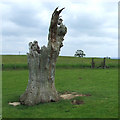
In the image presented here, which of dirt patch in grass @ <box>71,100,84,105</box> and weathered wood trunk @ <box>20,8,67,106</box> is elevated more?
weathered wood trunk @ <box>20,8,67,106</box>

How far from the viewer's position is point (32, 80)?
11.1 meters

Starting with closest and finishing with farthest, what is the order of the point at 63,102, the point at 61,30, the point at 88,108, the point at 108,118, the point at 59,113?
the point at 108,118, the point at 59,113, the point at 88,108, the point at 63,102, the point at 61,30

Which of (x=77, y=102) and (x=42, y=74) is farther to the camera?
(x=42, y=74)

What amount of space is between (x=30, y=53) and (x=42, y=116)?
12.9 ft

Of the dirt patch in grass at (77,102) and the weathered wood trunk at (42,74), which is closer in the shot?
the dirt patch in grass at (77,102)

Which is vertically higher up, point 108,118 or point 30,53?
point 30,53

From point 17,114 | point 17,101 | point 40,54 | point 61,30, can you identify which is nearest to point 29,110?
point 17,114

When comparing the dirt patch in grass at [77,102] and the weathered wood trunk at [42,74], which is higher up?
the weathered wood trunk at [42,74]

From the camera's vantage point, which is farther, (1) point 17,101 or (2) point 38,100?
(1) point 17,101

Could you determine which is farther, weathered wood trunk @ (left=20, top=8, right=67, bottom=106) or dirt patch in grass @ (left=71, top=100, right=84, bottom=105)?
weathered wood trunk @ (left=20, top=8, right=67, bottom=106)

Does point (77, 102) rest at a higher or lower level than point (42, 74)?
lower

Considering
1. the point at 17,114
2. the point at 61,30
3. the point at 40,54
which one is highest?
the point at 61,30

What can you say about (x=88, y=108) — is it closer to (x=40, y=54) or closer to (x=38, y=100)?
(x=38, y=100)

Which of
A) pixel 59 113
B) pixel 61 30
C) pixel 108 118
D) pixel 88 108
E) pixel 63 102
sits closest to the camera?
pixel 108 118
